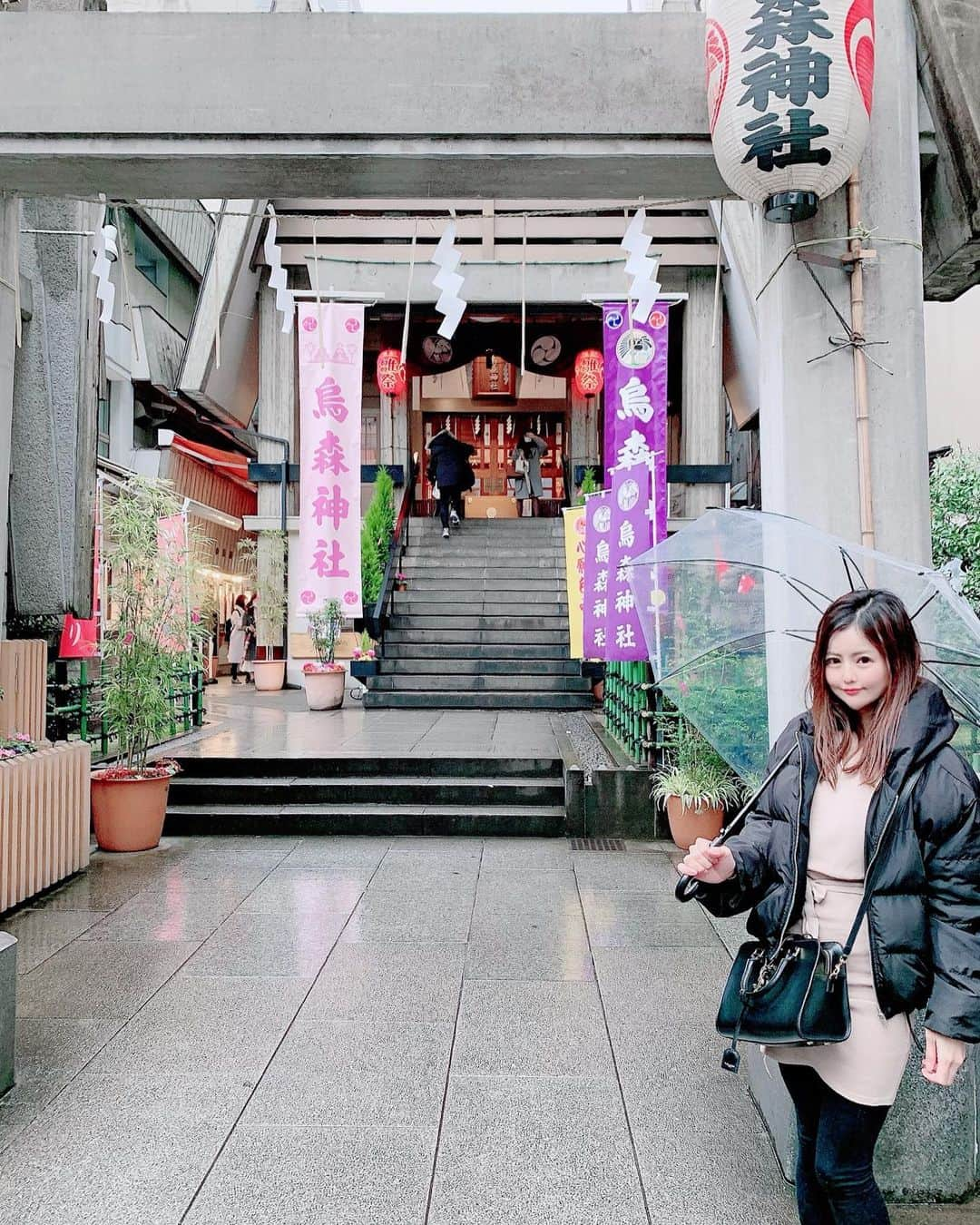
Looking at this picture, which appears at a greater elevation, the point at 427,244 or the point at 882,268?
the point at 427,244

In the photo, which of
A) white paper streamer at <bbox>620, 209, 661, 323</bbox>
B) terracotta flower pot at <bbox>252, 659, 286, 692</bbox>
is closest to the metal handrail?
terracotta flower pot at <bbox>252, 659, 286, 692</bbox>

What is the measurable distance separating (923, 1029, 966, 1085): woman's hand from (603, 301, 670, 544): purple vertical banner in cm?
673

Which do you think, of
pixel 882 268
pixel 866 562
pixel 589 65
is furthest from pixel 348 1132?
pixel 589 65

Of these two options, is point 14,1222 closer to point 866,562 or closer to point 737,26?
point 866,562

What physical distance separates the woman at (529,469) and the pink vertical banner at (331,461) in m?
8.95

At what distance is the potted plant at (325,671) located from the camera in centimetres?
1257

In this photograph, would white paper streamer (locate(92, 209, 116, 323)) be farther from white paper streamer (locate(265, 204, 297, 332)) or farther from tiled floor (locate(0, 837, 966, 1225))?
tiled floor (locate(0, 837, 966, 1225))

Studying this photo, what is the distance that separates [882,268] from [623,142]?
123 centimetres

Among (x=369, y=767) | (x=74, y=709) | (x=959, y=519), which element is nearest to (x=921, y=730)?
(x=959, y=519)

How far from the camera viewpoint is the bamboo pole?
3529mm

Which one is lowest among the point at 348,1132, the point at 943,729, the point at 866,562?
the point at 348,1132

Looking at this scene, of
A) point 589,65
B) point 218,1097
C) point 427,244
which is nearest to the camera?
point 218,1097

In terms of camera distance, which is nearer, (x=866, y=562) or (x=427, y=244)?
(x=866, y=562)

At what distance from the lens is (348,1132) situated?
2941 mm
